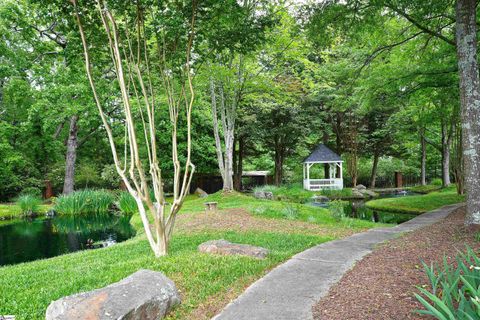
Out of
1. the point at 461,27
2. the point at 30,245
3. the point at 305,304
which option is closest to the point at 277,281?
A: the point at 305,304

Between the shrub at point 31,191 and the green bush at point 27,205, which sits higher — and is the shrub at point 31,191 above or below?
above

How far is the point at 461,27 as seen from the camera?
5.61 m

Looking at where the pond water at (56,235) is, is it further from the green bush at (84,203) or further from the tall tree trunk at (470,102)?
the tall tree trunk at (470,102)

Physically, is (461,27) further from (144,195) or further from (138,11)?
(144,195)

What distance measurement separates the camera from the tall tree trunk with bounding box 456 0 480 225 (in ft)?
17.8

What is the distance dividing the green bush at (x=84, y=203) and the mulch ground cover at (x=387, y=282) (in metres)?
12.8

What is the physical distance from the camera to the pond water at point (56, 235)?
7879mm

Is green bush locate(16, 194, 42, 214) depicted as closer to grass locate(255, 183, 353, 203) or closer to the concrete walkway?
grass locate(255, 183, 353, 203)

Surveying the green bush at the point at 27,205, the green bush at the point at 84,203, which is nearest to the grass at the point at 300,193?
the green bush at the point at 84,203

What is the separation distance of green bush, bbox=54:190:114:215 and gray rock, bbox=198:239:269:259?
36.7ft

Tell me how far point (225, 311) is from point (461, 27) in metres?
5.88

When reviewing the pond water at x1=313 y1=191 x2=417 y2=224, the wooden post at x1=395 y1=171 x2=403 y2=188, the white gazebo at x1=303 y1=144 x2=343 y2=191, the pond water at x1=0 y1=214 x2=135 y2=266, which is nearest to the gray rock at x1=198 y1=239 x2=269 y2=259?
the pond water at x1=0 y1=214 x2=135 y2=266

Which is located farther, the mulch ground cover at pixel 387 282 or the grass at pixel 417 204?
the grass at pixel 417 204

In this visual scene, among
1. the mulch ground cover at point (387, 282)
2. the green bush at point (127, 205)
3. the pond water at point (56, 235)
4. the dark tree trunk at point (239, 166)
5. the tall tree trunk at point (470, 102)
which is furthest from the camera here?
the dark tree trunk at point (239, 166)
